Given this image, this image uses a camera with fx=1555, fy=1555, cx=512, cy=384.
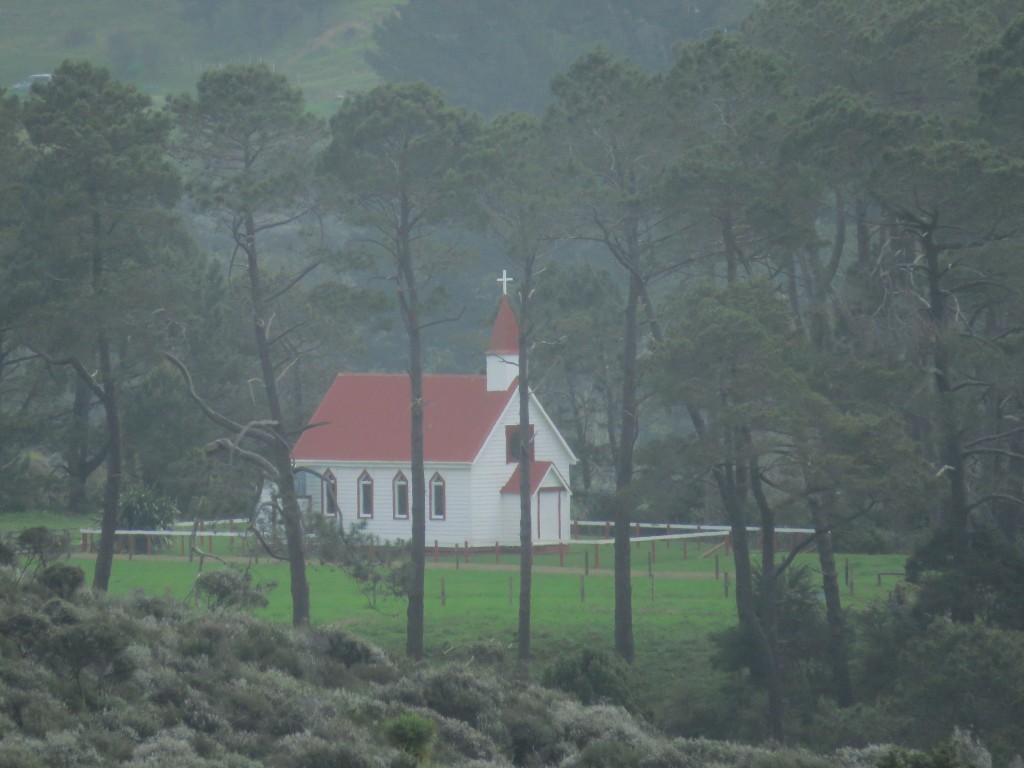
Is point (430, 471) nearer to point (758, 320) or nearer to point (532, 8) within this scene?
point (758, 320)

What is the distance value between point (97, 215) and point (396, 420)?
1770 cm

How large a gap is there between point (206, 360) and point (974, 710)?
34.3 metres

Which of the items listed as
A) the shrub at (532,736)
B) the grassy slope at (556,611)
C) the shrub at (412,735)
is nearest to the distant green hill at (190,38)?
the grassy slope at (556,611)

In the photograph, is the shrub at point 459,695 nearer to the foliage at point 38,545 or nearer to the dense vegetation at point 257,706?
the dense vegetation at point 257,706

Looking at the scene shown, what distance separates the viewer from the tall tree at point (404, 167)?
119 feet

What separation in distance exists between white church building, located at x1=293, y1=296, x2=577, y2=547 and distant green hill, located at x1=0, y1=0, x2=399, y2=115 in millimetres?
91912

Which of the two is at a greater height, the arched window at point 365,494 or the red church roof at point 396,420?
the red church roof at point 396,420

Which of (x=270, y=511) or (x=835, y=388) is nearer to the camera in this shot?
(x=835, y=388)

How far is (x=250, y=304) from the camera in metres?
38.1

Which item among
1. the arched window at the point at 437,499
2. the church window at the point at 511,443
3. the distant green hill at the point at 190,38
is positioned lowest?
the arched window at the point at 437,499

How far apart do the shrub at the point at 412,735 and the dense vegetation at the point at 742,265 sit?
32.9ft

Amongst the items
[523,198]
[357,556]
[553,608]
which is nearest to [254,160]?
[523,198]

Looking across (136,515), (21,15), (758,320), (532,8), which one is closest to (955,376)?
(758,320)

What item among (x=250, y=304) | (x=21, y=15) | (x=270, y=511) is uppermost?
(x=21, y=15)
